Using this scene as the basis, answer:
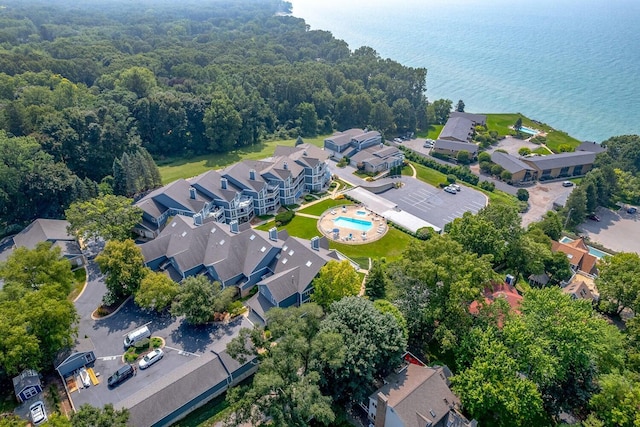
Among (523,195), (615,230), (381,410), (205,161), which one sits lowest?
(205,161)

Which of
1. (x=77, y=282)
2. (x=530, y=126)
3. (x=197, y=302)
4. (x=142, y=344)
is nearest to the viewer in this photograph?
(x=142, y=344)

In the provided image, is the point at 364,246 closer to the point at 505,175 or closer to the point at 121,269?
the point at 121,269

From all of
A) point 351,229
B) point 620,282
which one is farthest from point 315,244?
point 620,282

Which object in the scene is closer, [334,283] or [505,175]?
[334,283]

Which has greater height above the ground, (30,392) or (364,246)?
(30,392)

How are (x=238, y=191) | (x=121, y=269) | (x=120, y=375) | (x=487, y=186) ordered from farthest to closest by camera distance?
(x=487, y=186), (x=238, y=191), (x=121, y=269), (x=120, y=375)

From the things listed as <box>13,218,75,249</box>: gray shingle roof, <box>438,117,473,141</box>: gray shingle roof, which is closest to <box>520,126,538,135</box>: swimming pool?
<box>438,117,473,141</box>: gray shingle roof

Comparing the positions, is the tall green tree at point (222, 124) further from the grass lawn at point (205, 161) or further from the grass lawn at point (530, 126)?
the grass lawn at point (530, 126)

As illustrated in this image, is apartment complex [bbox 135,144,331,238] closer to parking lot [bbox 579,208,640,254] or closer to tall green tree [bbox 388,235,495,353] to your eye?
tall green tree [bbox 388,235,495,353]
